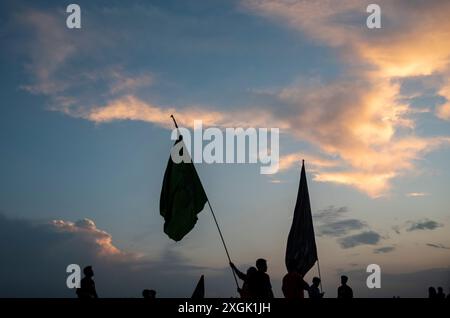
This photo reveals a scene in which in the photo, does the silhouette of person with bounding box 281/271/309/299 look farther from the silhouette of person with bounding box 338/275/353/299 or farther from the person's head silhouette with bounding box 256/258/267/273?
the silhouette of person with bounding box 338/275/353/299

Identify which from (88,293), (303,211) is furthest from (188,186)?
(303,211)

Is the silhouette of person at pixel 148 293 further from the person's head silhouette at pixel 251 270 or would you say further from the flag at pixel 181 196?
the person's head silhouette at pixel 251 270

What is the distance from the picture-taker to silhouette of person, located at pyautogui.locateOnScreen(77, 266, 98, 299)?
16.9 metres

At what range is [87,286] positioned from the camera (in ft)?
55.6

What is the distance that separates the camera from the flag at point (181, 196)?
20.0 m

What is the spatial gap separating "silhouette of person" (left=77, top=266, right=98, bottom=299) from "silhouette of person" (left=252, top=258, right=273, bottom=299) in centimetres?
498

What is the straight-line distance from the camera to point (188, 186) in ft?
65.8

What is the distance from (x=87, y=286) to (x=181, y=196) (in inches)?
180

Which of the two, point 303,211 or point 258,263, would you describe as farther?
point 303,211
